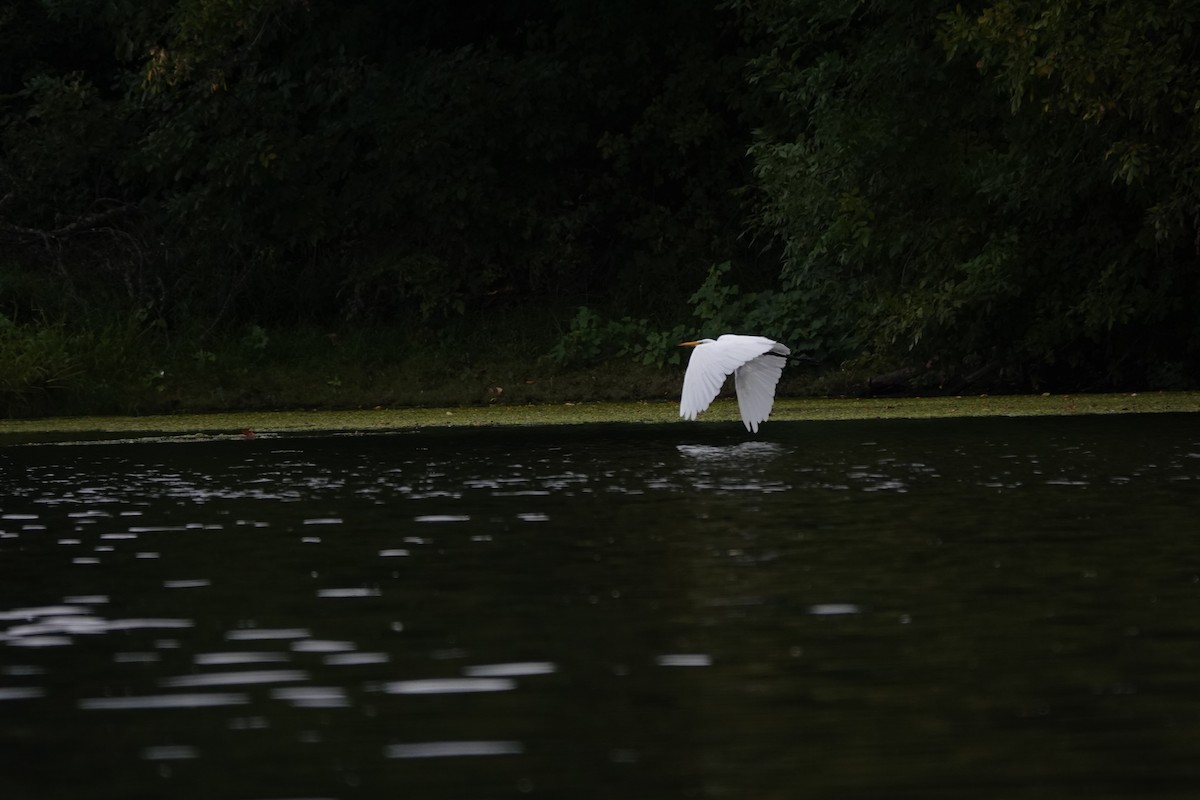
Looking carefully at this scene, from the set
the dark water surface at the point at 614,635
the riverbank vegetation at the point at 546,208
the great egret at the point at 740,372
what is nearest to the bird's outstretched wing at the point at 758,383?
the great egret at the point at 740,372

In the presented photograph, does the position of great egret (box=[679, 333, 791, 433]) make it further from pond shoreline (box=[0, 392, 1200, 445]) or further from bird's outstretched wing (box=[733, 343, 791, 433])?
pond shoreline (box=[0, 392, 1200, 445])

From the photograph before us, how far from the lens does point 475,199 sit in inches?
1156

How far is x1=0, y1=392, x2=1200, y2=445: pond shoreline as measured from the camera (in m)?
22.5

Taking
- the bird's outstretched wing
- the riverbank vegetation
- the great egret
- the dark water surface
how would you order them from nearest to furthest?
the dark water surface → the great egret → the bird's outstretched wing → the riverbank vegetation

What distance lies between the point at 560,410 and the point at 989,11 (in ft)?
23.0

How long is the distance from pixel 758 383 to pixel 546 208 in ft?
38.3

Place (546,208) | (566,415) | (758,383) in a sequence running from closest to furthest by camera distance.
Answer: (758,383) → (566,415) → (546,208)

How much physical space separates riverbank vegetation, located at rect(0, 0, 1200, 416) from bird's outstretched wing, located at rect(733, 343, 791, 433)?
4524mm

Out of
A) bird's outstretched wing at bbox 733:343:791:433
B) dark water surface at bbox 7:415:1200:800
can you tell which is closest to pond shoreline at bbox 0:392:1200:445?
bird's outstretched wing at bbox 733:343:791:433

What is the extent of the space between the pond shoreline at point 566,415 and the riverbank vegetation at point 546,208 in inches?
38.8

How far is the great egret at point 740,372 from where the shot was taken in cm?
1900

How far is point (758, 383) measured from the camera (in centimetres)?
2000

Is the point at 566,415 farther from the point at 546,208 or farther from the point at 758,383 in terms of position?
the point at 546,208

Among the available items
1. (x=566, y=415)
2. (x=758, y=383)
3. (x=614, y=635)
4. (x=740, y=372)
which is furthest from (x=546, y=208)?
(x=614, y=635)
